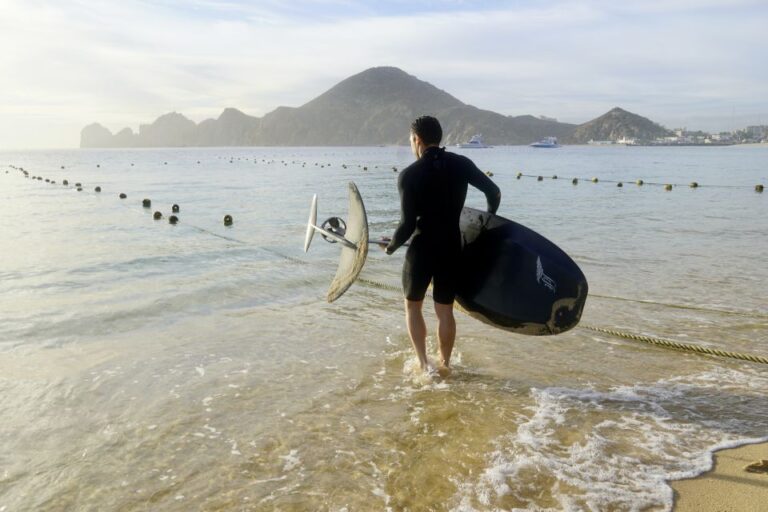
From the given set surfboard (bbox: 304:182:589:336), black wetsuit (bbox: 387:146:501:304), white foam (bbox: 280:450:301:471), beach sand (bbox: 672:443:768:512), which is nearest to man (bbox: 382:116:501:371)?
black wetsuit (bbox: 387:146:501:304)

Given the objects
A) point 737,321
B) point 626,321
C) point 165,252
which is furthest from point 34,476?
point 165,252

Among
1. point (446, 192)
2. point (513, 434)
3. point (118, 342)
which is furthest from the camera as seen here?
point (118, 342)

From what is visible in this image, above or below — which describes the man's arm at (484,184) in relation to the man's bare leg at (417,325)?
above

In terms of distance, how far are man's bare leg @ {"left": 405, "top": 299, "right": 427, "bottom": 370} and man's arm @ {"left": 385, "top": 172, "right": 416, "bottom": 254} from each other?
69 centimetres

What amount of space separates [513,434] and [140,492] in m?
3.10

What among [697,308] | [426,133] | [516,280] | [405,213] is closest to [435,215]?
[405,213]

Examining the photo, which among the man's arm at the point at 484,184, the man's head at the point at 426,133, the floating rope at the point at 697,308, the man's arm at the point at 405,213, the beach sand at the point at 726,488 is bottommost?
the beach sand at the point at 726,488

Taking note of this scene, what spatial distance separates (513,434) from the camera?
5129 mm

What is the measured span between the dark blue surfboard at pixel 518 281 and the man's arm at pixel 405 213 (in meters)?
0.84

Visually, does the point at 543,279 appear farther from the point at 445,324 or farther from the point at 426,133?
the point at 426,133

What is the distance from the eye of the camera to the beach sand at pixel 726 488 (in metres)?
3.91

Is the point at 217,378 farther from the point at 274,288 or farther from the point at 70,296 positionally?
the point at 70,296

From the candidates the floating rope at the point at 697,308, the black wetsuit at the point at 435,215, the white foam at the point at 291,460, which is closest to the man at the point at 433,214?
the black wetsuit at the point at 435,215

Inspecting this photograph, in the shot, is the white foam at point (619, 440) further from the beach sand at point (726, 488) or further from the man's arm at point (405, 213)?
the man's arm at point (405, 213)
